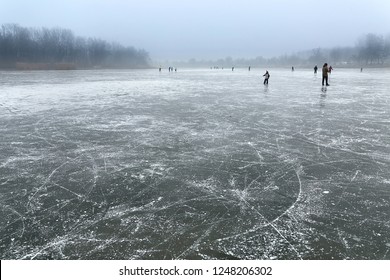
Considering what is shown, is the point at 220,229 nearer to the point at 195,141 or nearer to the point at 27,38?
the point at 195,141

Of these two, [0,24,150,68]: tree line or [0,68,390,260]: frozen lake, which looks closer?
[0,68,390,260]: frozen lake

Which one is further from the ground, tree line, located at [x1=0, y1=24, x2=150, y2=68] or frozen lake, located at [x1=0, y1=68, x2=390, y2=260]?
tree line, located at [x1=0, y1=24, x2=150, y2=68]

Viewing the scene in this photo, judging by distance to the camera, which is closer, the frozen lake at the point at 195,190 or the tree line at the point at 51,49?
the frozen lake at the point at 195,190

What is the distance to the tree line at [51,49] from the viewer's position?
284 ft

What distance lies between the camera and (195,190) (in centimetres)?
420

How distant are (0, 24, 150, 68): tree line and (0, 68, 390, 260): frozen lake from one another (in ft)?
264

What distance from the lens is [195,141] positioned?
6625mm

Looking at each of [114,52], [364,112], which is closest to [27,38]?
[114,52]

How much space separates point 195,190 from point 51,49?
346 ft

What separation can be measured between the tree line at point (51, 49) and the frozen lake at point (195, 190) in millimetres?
80585

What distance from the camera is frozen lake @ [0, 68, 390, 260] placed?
2.98m

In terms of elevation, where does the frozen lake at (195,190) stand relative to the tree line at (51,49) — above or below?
below

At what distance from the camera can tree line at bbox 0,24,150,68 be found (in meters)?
86.7
